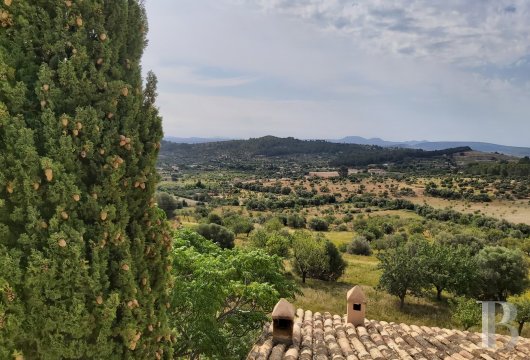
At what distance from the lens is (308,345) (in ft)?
32.0

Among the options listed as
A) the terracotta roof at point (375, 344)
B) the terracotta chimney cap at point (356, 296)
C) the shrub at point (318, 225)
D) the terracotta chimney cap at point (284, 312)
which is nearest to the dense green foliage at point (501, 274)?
→ the terracotta roof at point (375, 344)

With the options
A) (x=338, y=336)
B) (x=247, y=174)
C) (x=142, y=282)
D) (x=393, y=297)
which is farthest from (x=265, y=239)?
(x=247, y=174)

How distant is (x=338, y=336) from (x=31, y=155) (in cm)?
876

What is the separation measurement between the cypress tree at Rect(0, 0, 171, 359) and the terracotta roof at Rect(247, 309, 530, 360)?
4.52m

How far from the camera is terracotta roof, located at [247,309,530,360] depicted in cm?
909

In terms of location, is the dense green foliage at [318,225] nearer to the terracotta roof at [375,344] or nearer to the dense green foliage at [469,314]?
the dense green foliage at [469,314]

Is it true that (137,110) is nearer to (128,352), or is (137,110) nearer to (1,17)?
(1,17)

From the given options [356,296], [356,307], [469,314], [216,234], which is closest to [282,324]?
[356,296]

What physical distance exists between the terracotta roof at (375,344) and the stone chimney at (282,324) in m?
0.20

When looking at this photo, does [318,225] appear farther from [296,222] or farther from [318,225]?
[296,222]

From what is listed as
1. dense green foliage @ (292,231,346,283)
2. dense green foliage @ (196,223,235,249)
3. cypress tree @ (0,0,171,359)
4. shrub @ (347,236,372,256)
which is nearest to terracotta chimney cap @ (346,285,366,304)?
cypress tree @ (0,0,171,359)

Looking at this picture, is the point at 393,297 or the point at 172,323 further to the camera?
the point at 393,297

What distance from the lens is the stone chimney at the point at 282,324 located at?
9742 mm

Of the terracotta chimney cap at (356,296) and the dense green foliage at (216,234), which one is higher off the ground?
the terracotta chimney cap at (356,296)
